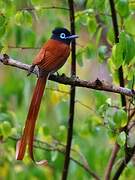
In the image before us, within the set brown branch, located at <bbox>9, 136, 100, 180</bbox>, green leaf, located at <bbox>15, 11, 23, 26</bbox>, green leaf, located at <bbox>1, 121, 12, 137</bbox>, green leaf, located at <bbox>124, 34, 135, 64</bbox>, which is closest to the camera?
green leaf, located at <bbox>124, 34, 135, 64</bbox>

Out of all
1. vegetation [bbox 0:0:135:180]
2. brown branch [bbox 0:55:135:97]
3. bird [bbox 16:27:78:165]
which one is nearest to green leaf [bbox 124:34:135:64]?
vegetation [bbox 0:0:135:180]

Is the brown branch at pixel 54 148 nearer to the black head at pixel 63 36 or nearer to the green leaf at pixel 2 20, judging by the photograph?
the black head at pixel 63 36

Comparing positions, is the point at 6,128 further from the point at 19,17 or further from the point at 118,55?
the point at 118,55

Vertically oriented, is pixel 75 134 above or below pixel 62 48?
below

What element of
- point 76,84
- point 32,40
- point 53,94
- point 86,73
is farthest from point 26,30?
point 86,73

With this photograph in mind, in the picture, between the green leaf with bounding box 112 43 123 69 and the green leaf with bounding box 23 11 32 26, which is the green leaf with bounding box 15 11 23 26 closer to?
the green leaf with bounding box 23 11 32 26

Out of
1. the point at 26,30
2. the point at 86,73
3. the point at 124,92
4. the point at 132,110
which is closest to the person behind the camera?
the point at 124,92

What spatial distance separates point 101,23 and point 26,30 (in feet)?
1.35

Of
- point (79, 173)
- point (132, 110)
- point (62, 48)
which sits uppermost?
point (62, 48)

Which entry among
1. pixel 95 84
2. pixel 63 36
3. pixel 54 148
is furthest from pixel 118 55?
pixel 54 148

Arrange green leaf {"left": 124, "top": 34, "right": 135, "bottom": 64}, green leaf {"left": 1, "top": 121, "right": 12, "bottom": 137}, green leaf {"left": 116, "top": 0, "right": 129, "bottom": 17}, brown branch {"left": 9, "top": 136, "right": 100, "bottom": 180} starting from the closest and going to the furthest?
green leaf {"left": 124, "top": 34, "right": 135, "bottom": 64}
green leaf {"left": 116, "top": 0, "right": 129, "bottom": 17}
green leaf {"left": 1, "top": 121, "right": 12, "bottom": 137}
brown branch {"left": 9, "top": 136, "right": 100, "bottom": 180}

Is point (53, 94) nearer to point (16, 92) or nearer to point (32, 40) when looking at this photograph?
point (32, 40)

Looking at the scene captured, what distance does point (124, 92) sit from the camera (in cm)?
285

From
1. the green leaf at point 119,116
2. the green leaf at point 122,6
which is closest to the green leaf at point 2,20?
the green leaf at point 122,6
